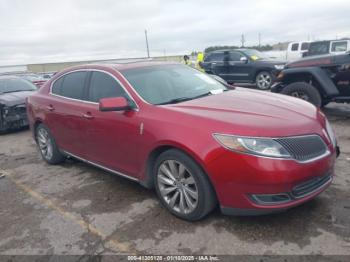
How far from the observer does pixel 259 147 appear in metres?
2.82

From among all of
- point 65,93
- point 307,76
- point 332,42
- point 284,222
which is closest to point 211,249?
point 284,222

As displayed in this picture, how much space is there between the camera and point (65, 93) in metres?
4.93

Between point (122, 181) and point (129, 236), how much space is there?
1429 millimetres

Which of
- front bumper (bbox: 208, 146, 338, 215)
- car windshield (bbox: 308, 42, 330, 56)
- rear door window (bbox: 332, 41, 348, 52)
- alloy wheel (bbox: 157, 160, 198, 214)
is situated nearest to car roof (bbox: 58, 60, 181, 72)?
alloy wheel (bbox: 157, 160, 198, 214)

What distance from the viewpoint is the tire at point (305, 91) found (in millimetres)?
7035

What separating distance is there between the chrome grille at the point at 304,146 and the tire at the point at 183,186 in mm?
770

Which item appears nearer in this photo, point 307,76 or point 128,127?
point 128,127

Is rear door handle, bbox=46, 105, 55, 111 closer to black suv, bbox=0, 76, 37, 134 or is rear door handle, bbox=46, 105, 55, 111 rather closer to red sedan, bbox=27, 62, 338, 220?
red sedan, bbox=27, 62, 338, 220

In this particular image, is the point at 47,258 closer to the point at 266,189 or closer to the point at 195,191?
the point at 195,191

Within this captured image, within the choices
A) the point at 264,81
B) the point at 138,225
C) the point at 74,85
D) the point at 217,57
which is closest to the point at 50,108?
the point at 74,85

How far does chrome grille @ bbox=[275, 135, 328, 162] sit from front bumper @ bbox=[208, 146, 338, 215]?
2.6 inches

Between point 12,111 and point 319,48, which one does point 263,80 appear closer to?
point 319,48

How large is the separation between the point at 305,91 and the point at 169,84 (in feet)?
14.0

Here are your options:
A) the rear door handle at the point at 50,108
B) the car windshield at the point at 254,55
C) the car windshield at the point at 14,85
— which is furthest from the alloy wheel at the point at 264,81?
the rear door handle at the point at 50,108
